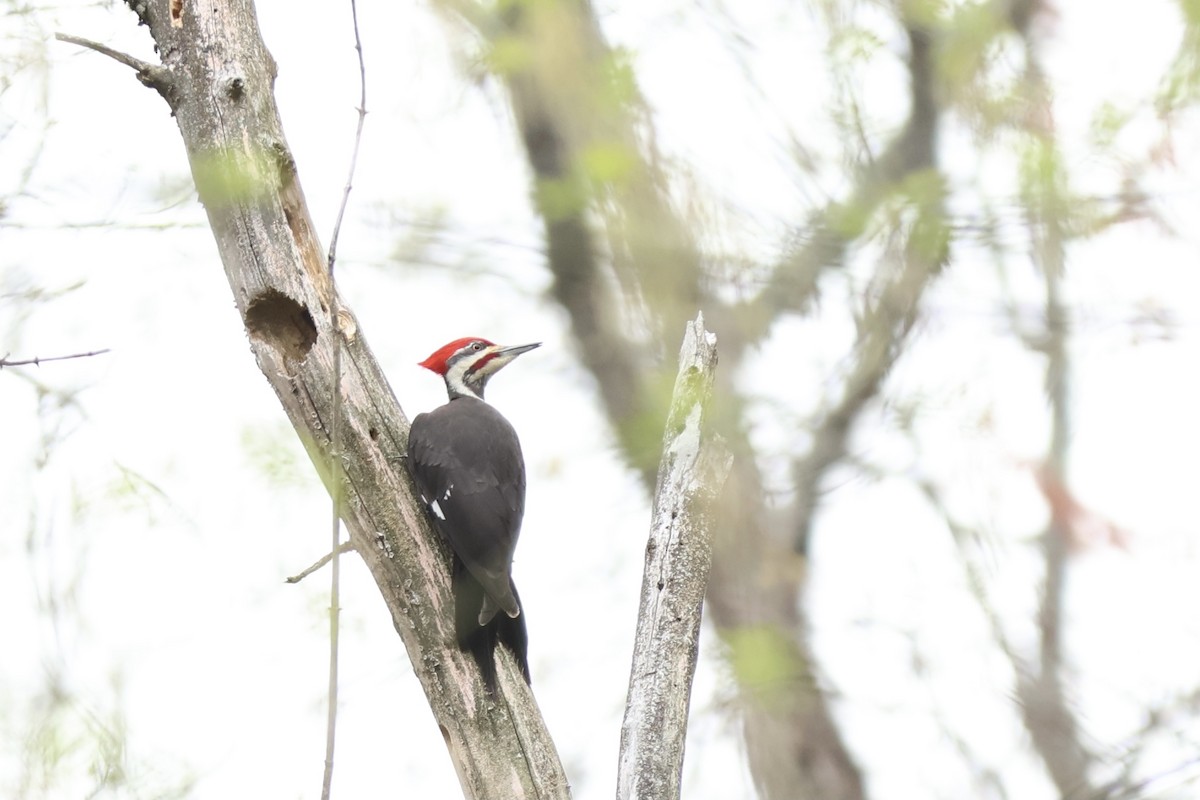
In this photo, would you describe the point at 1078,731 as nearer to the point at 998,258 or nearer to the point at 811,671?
the point at 811,671

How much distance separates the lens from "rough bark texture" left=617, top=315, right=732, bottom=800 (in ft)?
8.45

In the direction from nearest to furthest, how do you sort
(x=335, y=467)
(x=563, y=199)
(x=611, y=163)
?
1. (x=335, y=467)
2. (x=611, y=163)
3. (x=563, y=199)

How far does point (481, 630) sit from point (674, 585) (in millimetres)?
497

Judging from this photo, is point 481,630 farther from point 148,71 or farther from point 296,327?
point 148,71

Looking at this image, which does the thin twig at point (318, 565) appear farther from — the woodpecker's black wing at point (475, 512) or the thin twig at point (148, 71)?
the thin twig at point (148, 71)

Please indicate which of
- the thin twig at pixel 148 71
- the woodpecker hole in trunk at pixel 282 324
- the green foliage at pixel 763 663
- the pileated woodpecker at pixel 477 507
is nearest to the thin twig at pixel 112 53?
the thin twig at pixel 148 71

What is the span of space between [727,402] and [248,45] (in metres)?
1.53

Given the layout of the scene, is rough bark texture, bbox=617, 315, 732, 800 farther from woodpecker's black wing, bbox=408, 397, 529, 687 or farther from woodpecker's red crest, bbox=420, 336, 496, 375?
woodpecker's red crest, bbox=420, 336, 496, 375

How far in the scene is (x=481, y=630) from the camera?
2877mm

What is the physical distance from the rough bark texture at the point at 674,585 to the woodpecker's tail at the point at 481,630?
381mm

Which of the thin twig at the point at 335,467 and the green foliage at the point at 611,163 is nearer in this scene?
the thin twig at the point at 335,467

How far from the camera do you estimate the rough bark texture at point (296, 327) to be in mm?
2857

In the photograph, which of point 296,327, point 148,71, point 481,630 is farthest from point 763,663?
point 148,71

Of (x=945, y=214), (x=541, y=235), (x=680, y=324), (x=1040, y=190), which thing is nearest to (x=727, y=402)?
(x=680, y=324)
